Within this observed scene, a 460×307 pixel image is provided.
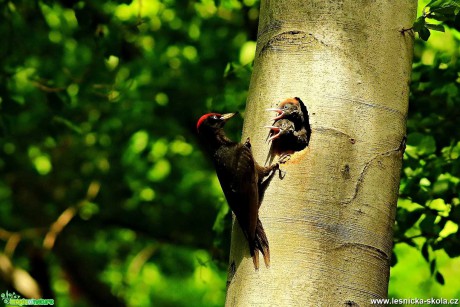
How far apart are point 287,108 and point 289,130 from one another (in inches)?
4.4

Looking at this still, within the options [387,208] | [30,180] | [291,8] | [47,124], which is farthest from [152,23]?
[387,208]

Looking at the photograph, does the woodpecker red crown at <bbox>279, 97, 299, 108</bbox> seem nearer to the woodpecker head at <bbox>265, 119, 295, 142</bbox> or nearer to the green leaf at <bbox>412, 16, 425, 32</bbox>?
the woodpecker head at <bbox>265, 119, 295, 142</bbox>

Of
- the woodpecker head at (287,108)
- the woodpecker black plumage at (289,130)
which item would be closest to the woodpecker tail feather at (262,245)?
the woodpecker black plumage at (289,130)

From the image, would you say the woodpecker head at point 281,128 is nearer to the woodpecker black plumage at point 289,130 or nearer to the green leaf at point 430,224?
the woodpecker black plumage at point 289,130

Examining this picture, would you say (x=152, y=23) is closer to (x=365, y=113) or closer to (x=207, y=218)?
(x=207, y=218)

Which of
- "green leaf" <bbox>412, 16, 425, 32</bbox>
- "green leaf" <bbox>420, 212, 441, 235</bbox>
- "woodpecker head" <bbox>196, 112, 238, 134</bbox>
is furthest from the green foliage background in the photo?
"green leaf" <bbox>412, 16, 425, 32</bbox>

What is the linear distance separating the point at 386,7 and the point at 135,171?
5618mm

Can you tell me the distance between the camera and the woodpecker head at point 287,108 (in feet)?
8.17

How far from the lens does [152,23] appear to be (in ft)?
24.1

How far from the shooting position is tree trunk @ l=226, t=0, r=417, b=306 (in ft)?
7.07

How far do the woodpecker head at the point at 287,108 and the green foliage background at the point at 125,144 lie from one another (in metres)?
1.62

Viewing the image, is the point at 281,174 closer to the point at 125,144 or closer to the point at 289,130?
the point at 289,130

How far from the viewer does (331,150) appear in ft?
7.66

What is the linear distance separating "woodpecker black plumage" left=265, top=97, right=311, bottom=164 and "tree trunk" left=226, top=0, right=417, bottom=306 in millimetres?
34
